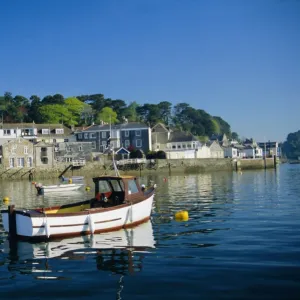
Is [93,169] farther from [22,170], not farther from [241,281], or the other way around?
[241,281]

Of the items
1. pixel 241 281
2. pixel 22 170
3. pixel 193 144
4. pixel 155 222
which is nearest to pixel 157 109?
pixel 193 144

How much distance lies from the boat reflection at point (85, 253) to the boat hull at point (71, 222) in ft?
1.11

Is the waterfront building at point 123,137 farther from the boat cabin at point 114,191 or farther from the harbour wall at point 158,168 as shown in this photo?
the boat cabin at point 114,191

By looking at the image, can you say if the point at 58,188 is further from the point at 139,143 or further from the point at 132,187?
the point at 139,143

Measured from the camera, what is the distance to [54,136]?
104m

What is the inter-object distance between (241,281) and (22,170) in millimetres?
70898

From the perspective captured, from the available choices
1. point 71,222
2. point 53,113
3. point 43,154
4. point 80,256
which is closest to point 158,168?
point 43,154

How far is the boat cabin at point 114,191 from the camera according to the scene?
22.0 metres

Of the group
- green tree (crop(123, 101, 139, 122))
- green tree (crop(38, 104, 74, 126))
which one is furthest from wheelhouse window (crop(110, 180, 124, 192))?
green tree (crop(123, 101, 139, 122))

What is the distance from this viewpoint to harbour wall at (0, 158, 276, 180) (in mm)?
78562

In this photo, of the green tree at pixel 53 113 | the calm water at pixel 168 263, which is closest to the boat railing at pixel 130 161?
the green tree at pixel 53 113

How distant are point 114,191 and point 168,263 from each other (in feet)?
27.7

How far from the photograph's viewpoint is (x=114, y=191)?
22.7m

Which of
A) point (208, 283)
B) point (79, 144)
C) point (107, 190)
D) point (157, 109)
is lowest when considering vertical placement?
point (208, 283)
